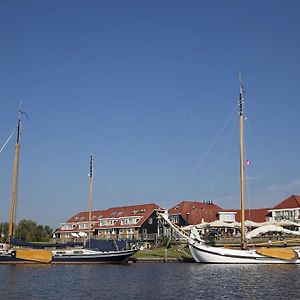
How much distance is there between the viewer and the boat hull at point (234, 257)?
55844 millimetres

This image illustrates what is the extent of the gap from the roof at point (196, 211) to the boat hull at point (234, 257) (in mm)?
43133

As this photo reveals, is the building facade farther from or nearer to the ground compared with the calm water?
farther from the ground

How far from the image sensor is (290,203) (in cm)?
9525

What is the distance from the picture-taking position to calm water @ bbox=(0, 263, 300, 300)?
32094mm

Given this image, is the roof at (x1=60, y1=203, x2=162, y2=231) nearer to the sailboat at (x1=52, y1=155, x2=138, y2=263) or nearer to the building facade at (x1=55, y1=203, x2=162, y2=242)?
the building facade at (x1=55, y1=203, x2=162, y2=242)

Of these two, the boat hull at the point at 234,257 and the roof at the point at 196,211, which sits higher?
the roof at the point at 196,211

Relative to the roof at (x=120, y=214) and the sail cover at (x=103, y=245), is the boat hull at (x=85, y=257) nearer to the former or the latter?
the sail cover at (x=103, y=245)

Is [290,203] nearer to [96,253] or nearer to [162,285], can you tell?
[96,253]

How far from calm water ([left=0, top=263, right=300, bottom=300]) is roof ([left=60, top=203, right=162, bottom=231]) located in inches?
2329

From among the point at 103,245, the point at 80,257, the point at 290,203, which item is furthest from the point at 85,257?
the point at 290,203

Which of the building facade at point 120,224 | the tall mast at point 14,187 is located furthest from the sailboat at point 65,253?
the building facade at point 120,224

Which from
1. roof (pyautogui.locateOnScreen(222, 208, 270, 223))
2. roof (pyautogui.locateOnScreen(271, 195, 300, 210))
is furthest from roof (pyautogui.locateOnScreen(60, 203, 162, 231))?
roof (pyautogui.locateOnScreen(271, 195, 300, 210))

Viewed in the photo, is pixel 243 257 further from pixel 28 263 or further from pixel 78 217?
pixel 78 217

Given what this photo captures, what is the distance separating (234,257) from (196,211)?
159ft
